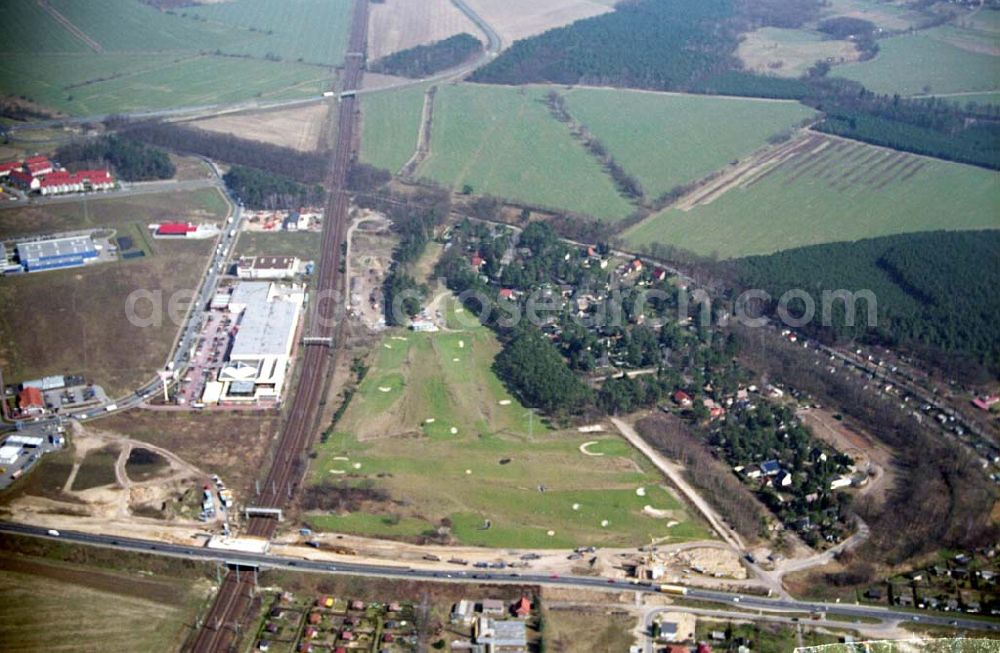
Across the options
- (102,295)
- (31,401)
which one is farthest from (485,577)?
(102,295)

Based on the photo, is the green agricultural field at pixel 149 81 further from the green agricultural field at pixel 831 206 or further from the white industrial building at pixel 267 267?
the green agricultural field at pixel 831 206

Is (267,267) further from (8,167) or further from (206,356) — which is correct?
(8,167)

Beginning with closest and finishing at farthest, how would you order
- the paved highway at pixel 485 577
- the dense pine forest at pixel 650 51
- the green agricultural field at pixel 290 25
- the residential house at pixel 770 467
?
the paved highway at pixel 485 577 < the residential house at pixel 770 467 < the dense pine forest at pixel 650 51 < the green agricultural field at pixel 290 25

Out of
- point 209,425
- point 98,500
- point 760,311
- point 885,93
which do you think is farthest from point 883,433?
→ point 885,93

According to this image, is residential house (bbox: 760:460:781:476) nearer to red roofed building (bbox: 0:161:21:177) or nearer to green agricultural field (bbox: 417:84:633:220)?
green agricultural field (bbox: 417:84:633:220)

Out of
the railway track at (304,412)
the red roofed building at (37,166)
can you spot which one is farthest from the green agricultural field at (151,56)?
the railway track at (304,412)

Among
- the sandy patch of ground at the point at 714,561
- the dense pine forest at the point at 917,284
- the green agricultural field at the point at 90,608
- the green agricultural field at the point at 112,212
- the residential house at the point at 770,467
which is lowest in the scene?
the green agricultural field at the point at 90,608

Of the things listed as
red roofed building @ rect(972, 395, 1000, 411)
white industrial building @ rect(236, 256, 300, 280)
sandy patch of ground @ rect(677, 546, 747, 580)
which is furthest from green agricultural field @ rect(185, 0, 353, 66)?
sandy patch of ground @ rect(677, 546, 747, 580)

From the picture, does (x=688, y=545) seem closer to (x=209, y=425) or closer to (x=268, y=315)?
(x=209, y=425)
